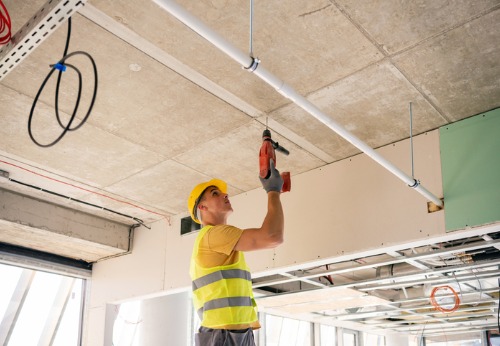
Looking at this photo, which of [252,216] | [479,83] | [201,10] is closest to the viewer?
[201,10]

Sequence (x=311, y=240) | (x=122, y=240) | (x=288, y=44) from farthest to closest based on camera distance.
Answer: (x=122, y=240) → (x=311, y=240) → (x=288, y=44)

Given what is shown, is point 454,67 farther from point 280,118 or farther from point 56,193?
point 56,193

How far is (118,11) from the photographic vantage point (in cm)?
257

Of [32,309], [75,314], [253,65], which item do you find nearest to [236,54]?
[253,65]

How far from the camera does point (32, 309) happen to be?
7594 millimetres

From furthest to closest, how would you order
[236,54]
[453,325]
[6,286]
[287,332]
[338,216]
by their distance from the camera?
[287,332]
[453,325]
[6,286]
[338,216]
[236,54]

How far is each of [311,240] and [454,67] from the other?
1.63 metres

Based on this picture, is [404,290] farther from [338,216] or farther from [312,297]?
[338,216]

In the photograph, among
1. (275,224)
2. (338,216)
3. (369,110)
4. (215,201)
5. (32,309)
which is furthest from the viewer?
(32,309)

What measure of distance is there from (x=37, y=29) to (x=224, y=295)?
137 centimetres

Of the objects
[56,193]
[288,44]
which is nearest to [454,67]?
[288,44]

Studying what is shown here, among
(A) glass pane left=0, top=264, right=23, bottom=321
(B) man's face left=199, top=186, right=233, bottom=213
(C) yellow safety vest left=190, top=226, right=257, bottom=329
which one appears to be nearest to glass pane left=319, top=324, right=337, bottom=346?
(A) glass pane left=0, top=264, right=23, bottom=321

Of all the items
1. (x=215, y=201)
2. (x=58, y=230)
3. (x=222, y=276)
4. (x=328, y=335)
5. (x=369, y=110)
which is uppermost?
(x=369, y=110)

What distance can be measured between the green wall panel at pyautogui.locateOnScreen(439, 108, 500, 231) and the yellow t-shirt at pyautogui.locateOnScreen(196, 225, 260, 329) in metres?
1.52
